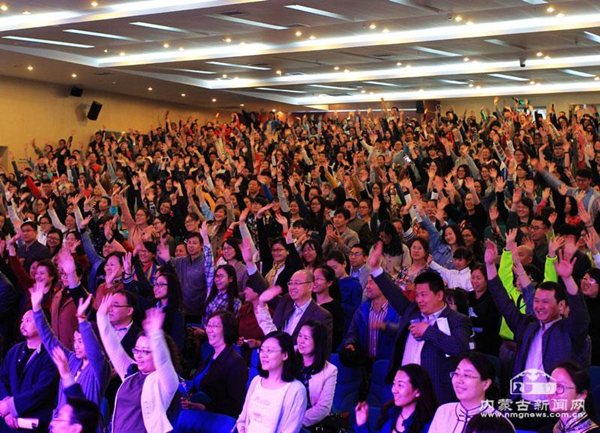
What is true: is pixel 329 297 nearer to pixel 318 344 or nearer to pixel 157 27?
pixel 318 344

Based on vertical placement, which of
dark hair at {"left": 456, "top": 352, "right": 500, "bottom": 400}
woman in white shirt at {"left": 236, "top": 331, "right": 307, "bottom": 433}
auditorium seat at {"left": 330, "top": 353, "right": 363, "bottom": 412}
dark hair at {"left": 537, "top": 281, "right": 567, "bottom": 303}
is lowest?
auditorium seat at {"left": 330, "top": 353, "right": 363, "bottom": 412}

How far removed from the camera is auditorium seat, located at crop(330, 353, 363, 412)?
16.4 ft

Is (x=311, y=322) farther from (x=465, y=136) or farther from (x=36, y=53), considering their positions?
(x=36, y=53)

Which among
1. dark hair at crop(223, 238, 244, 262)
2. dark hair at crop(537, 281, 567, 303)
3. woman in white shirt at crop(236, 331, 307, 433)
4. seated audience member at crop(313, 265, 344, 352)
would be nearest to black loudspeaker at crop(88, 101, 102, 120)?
dark hair at crop(223, 238, 244, 262)

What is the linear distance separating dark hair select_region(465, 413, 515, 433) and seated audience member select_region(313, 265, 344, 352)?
7.28 feet

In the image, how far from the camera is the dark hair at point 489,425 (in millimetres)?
3170

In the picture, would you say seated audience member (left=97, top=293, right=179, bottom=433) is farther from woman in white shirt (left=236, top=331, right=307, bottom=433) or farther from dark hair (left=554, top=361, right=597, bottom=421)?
dark hair (left=554, top=361, right=597, bottom=421)

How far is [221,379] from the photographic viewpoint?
4500 mm

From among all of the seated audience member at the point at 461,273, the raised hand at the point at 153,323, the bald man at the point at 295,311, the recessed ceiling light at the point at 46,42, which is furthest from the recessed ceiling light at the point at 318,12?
the raised hand at the point at 153,323

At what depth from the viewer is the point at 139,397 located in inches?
160

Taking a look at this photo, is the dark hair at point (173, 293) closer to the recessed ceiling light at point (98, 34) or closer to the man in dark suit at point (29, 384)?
the man in dark suit at point (29, 384)

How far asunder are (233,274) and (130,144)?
1032 cm

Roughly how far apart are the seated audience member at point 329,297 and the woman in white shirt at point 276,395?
1381 millimetres

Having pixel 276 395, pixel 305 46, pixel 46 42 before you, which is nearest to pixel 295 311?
pixel 276 395
